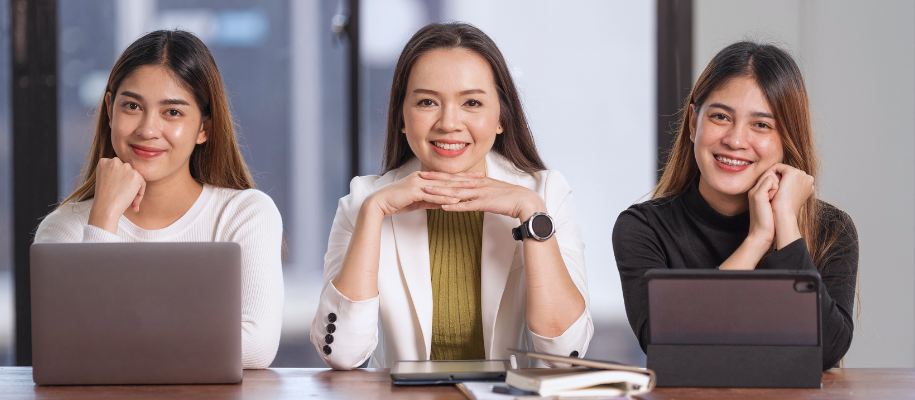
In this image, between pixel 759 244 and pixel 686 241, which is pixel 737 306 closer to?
pixel 759 244

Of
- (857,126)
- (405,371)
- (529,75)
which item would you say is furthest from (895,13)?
(405,371)

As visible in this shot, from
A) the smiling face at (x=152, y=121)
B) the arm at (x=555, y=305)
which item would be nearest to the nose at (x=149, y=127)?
the smiling face at (x=152, y=121)

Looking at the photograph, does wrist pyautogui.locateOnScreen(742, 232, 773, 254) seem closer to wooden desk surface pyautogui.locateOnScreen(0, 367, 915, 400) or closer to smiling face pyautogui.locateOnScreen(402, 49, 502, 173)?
wooden desk surface pyautogui.locateOnScreen(0, 367, 915, 400)

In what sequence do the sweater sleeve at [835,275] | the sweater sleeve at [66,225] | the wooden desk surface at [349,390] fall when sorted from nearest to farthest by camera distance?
A: the wooden desk surface at [349,390] → the sweater sleeve at [835,275] → the sweater sleeve at [66,225]

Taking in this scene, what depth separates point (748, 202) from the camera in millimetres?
1735

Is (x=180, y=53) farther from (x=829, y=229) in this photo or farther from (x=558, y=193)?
(x=829, y=229)

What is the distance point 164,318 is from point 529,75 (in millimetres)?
2368

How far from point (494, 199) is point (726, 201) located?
634 millimetres

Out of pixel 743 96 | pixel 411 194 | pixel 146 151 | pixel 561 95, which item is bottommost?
pixel 411 194

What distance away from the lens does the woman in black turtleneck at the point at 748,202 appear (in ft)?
5.18

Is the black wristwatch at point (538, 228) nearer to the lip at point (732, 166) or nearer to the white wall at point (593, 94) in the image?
the lip at point (732, 166)

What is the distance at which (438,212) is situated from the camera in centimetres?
186

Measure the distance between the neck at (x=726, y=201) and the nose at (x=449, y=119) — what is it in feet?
2.14

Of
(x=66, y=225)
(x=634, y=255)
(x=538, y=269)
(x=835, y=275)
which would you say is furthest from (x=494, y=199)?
(x=66, y=225)
